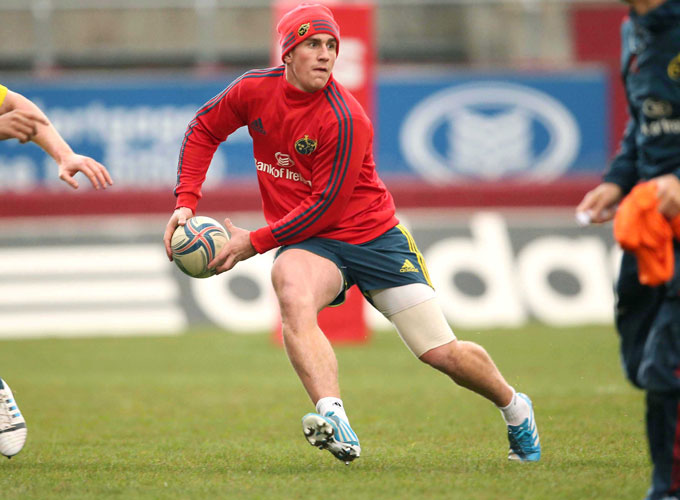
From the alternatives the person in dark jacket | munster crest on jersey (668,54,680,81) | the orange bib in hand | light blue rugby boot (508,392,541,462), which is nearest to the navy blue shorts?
light blue rugby boot (508,392,541,462)

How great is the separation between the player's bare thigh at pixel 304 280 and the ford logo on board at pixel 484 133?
1380 centimetres

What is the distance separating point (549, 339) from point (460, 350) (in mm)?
6775

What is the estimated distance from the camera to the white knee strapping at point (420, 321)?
542 cm

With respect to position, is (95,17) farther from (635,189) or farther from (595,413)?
(635,189)

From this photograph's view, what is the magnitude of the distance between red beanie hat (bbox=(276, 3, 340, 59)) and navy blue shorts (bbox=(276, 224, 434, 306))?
0.98 meters

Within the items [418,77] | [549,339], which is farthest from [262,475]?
[418,77]

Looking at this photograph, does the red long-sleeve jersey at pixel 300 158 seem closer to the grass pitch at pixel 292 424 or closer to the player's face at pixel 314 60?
the player's face at pixel 314 60

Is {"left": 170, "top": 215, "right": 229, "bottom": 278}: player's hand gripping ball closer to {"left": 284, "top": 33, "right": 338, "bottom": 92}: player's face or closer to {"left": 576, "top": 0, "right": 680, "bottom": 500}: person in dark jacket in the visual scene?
{"left": 284, "top": 33, "right": 338, "bottom": 92}: player's face

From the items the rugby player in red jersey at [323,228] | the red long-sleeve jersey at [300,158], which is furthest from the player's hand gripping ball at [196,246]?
the red long-sleeve jersey at [300,158]

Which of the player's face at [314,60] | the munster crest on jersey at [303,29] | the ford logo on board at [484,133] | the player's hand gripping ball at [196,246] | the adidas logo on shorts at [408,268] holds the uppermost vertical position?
the munster crest on jersey at [303,29]

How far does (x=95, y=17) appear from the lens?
2045cm

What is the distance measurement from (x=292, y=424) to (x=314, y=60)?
281cm

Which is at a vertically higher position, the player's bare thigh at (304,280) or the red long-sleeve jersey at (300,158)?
the red long-sleeve jersey at (300,158)

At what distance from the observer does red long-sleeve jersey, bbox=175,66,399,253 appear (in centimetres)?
538
